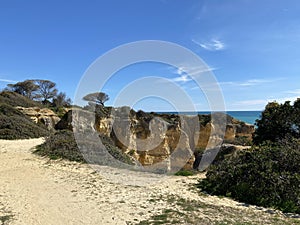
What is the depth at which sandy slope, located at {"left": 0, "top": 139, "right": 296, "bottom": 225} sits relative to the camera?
18.5ft

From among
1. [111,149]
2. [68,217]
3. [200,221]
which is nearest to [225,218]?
[200,221]

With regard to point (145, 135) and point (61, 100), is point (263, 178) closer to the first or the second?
point (145, 135)

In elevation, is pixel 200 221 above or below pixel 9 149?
below

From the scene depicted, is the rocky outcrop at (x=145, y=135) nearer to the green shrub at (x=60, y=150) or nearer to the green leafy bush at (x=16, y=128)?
the green leafy bush at (x=16, y=128)

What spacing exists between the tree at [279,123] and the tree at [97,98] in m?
17.4

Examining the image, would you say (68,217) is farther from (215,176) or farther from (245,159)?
(245,159)

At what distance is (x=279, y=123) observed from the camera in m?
12.7

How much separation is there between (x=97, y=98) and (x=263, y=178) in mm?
24389

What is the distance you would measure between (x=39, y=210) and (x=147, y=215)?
2.43 meters

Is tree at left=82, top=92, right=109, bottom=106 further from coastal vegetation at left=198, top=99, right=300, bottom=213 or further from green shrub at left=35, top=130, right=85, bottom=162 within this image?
coastal vegetation at left=198, top=99, right=300, bottom=213

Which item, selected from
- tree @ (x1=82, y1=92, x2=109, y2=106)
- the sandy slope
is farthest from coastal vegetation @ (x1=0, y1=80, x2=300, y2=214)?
tree @ (x1=82, y1=92, x2=109, y2=106)

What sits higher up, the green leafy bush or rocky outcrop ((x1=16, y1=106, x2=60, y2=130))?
rocky outcrop ((x1=16, y1=106, x2=60, y2=130))

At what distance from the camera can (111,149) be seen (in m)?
14.0

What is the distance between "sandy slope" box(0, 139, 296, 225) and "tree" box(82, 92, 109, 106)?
52.3 ft
